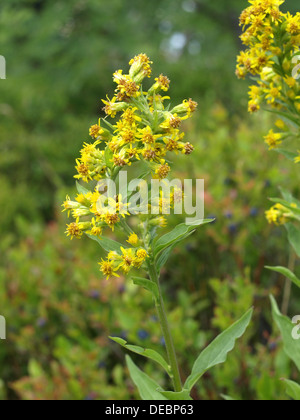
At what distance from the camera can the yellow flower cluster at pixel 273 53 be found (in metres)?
1.61

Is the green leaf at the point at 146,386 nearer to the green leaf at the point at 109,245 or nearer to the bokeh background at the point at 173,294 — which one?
the green leaf at the point at 109,245

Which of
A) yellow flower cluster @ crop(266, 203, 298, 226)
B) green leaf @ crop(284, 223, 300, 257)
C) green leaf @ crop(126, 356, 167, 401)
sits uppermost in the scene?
yellow flower cluster @ crop(266, 203, 298, 226)

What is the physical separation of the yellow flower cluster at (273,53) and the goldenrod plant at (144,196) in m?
0.41

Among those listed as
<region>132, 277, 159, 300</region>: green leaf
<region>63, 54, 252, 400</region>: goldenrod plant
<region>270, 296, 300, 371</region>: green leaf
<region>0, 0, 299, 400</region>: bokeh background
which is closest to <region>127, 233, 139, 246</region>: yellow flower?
<region>63, 54, 252, 400</region>: goldenrod plant

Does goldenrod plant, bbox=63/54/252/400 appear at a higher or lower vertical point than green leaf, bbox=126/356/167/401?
higher

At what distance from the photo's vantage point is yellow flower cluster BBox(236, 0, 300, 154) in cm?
161

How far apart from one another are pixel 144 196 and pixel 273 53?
0.71 metres

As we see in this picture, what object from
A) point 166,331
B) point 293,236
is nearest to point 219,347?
point 166,331

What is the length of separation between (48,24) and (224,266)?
24.3ft

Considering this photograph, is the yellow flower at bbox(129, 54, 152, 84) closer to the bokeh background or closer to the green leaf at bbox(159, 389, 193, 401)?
the green leaf at bbox(159, 389, 193, 401)

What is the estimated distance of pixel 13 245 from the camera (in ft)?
17.2

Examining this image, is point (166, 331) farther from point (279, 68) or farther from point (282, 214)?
point (279, 68)

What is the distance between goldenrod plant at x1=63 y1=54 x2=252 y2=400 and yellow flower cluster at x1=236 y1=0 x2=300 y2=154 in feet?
1.35

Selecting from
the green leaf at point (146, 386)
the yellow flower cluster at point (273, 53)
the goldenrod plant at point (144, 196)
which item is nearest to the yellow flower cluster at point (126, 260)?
the goldenrod plant at point (144, 196)
